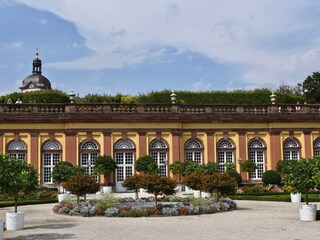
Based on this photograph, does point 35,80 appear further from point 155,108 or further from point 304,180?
point 304,180

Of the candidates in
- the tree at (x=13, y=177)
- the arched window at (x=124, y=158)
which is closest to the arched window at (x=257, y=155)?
the arched window at (x=124, y=158)

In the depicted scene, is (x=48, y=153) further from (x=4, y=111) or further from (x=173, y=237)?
(x=173, y=237)

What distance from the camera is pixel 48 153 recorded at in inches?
1258

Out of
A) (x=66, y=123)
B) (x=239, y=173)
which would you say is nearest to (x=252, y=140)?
(x=239, y=173)

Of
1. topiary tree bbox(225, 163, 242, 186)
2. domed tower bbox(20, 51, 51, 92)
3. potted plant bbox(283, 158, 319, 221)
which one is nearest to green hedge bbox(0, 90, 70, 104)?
topiary tree bbox(225, 163, 242, 186)

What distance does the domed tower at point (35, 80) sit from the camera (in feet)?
269

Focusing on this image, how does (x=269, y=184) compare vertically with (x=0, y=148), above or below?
below

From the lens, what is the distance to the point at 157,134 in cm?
3278

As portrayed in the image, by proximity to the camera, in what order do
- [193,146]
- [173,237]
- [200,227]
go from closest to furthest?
[173,237] < [200,227] < [193,146]

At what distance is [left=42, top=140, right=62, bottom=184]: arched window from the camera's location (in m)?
31.9

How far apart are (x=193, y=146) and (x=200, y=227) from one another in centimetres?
1852

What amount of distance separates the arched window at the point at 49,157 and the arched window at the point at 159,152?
608 centimetres

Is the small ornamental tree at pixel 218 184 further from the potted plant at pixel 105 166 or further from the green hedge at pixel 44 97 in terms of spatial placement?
the green hedge at pixel 44 97

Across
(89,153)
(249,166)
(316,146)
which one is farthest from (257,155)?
(89,153)
